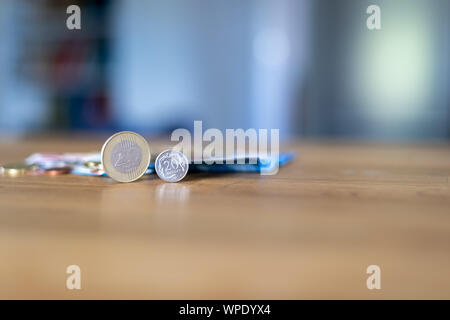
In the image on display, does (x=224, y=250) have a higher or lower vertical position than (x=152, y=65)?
lower

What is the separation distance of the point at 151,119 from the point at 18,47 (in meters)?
1.77

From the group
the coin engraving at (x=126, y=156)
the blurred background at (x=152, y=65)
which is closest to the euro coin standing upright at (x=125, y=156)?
the coin engraving at (x=126, y=156)

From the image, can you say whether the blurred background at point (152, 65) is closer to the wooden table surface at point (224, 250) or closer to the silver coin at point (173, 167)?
the silver coin at point (173, 167)

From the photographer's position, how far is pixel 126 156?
650 mm

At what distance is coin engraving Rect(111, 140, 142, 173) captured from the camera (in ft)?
2.09

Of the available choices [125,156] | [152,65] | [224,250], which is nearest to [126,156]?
Answer: [125,156]

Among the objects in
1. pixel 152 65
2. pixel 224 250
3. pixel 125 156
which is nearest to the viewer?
pixel 224 250

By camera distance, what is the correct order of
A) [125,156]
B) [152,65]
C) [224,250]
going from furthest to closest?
[152,65] < [125,156] < [224,250]

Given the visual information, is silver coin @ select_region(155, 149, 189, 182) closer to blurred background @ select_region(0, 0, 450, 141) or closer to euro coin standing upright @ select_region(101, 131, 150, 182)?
euro coin standing upright @ select_region(101, 131, 150, 182)

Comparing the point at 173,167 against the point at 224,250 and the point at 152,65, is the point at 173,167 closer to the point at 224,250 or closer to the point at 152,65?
the point at 224,250

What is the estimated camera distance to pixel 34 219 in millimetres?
415

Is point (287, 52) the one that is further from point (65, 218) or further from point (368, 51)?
point (65, 218)
